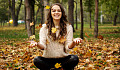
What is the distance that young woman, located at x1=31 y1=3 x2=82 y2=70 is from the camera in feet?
9.49

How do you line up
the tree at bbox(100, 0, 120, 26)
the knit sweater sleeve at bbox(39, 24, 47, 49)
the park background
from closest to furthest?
the knit sweater sleeve at bbox(39, 24, 47, 49), the park background, the tree at bbox(100, 0, 120, 26)

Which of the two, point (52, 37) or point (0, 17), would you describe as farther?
point (0, 17)

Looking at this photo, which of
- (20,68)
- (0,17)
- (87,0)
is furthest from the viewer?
(0,17)

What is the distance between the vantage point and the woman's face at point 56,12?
9.48 feet

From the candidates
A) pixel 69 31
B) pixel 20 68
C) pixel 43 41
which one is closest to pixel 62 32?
pixel 69 31

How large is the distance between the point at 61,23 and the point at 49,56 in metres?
0.64

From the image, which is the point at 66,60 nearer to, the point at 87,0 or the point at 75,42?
the point at 75,42

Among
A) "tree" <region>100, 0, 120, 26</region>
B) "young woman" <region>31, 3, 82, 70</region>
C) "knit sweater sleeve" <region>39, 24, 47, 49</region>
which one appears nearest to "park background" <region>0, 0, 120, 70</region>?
"knit sweater sleeve" <region>39, 24, 47, 49</region>

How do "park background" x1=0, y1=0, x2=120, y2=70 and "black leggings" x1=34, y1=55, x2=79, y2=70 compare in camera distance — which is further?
"park background" x1=0, y1=0, x2=120, y2=70

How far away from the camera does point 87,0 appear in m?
23.6

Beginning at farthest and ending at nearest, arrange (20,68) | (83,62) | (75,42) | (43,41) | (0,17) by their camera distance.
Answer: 1. (0,17)
2. (83,62)
3. (20,68)
4. (43,41)
5. (75,42)

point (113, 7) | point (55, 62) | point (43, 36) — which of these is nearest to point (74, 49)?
point (55, 62)

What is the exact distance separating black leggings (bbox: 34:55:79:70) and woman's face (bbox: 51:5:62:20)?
74cm

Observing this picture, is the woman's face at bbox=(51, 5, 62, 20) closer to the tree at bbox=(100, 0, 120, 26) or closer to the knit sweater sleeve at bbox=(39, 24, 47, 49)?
the knit sweater sleeve at bbox=(39, 24, 47, 49)
